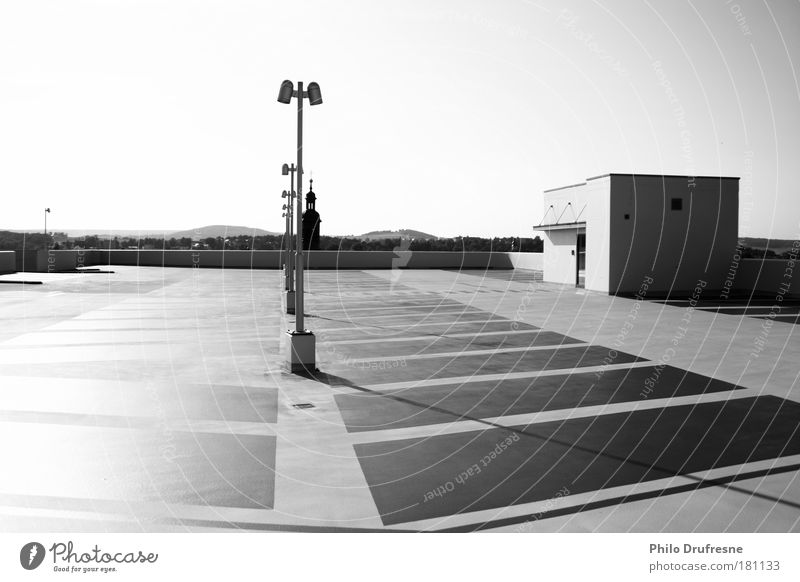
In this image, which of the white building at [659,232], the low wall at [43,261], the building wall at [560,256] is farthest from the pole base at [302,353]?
the low wall at [43,261]

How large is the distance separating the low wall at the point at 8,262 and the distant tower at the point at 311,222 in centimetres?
2679

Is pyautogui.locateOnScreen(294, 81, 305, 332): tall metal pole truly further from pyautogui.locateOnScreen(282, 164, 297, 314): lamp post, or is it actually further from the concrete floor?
pyautogui.locateOnScreen(282, 164, 297, 314): lamp post

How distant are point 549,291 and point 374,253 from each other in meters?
26.9

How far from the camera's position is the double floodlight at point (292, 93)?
37.4 feet

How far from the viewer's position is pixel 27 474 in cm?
612

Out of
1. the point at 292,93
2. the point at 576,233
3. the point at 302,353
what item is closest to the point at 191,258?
the point at 576,233

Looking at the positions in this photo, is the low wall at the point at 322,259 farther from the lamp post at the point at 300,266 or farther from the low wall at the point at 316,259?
the lamp post at the point at 300,266

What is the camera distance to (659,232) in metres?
29.0

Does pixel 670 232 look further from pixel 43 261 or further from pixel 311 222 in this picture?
pixel 311 222

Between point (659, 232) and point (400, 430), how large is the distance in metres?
24.7

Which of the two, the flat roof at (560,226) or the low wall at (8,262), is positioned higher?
the flat roof at (560,226)

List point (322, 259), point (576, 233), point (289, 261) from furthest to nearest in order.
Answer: point (322, 259) < point (576, 233) < point (289, 261)

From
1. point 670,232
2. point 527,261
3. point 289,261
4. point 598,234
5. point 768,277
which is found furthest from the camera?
point 527,261

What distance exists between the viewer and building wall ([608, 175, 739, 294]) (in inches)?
1125
